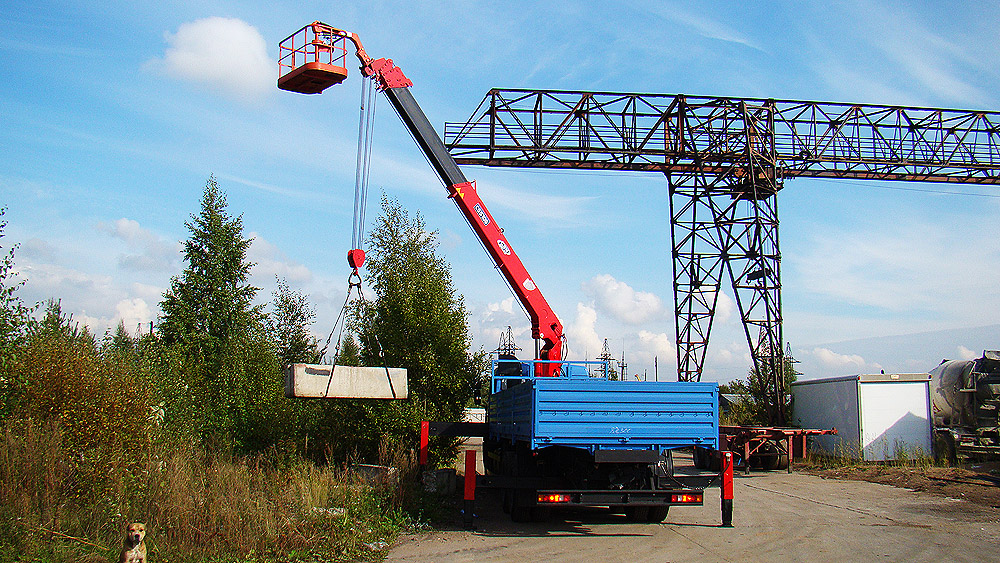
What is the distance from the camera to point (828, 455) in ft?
70.6

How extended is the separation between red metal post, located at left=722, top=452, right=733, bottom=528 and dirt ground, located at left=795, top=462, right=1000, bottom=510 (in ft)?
18.9

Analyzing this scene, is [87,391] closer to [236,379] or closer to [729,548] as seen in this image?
[236,379]

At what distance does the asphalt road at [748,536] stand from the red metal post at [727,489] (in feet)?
0.57

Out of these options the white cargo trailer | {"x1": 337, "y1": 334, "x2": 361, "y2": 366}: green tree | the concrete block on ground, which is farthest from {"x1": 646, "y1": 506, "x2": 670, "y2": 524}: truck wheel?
{"x1": 337, "y1": 334, "x2": 361, "y2": 366}: green tree

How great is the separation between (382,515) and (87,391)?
4.50 meters

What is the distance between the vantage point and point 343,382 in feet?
39.1

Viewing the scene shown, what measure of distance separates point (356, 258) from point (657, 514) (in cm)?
667

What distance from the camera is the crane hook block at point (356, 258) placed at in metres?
12.7

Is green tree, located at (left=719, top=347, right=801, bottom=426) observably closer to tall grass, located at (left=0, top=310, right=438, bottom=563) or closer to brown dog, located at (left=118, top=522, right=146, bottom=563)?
tall grass, located at (left=0, top=310, right=438, bottom=563)

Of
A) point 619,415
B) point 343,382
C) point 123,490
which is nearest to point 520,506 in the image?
point 619,415

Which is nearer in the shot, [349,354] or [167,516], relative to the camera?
[167,516]

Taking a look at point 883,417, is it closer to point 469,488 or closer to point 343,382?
point 469,488

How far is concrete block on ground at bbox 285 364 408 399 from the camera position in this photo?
11.4m

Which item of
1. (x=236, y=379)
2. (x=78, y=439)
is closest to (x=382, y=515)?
(x=78, y=439)
